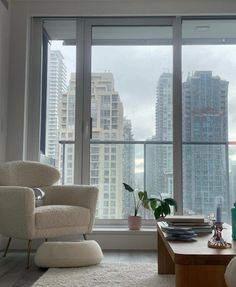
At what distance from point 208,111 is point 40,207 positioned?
6.98 feet

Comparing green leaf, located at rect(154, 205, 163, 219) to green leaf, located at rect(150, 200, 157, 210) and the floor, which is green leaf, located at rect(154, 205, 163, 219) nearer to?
green leaf, located at rect(150, 200, 157, 210)

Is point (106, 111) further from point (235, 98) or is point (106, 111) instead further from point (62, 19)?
point (235, 98)

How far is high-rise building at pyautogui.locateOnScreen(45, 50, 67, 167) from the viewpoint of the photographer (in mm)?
4094

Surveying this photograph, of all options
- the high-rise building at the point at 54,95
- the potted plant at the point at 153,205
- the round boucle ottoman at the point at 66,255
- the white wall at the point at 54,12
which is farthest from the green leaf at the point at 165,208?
the white wall at the point at 54,12

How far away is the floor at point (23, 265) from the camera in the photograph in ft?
7.79

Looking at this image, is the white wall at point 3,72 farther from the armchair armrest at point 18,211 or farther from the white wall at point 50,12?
the armchair armrest at point 18,211

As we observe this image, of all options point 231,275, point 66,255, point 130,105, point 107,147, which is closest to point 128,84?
point 130,105

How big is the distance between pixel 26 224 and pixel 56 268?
1.35 feet

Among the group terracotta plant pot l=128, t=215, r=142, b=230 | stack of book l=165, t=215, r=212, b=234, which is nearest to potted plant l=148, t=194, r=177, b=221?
terracotta plant pot l=128, t=215, r=142, b=230

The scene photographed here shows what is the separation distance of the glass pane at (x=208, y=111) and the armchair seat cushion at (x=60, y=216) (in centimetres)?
136

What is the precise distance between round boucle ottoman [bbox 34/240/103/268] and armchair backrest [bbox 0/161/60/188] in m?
0.83

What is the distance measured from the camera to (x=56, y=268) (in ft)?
8.58

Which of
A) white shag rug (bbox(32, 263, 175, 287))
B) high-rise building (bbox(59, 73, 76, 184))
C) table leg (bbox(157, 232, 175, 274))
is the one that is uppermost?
high-rise building (bbox(59, 73, 76, 184))

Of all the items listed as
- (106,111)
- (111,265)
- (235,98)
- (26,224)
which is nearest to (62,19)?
(106,111)
